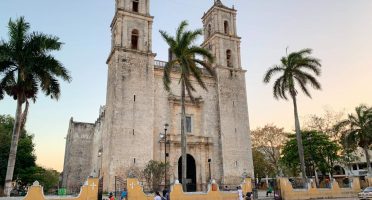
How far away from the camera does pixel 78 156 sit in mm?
34688

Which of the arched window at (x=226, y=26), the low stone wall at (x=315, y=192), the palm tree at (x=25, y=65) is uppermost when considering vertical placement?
the arched window at (x=226, y=26)

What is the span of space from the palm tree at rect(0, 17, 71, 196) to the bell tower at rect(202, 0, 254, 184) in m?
16.1

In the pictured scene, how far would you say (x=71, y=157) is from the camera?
1345 inches

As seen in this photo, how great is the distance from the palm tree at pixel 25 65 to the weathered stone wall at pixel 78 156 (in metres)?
18.7

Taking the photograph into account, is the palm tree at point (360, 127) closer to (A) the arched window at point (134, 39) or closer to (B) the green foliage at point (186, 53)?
(B) the green foliage at point (186, 53)

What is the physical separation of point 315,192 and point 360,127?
42.0ft

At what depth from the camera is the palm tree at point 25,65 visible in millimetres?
15547

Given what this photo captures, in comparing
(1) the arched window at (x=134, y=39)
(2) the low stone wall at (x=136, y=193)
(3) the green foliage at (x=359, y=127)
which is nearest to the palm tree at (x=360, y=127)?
(3) the green foliage at (x=359, y=127)

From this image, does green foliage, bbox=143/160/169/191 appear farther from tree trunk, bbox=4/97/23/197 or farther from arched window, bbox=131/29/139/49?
arched window, bbox=131/29/139/49

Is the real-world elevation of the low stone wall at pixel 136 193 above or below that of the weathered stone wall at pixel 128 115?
below

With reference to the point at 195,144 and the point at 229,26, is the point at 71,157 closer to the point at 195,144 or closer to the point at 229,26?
the point at 195,144

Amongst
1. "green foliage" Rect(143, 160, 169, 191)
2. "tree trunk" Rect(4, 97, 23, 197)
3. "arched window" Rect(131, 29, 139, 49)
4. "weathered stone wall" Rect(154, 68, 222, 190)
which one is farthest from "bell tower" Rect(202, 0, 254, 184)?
"tree trunk" Rect(4, 97, 23, 197)

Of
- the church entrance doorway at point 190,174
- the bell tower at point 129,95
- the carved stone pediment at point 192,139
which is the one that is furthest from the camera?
the church entrance doorway at point 190,174

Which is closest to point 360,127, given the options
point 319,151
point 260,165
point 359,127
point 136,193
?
point 359,127
